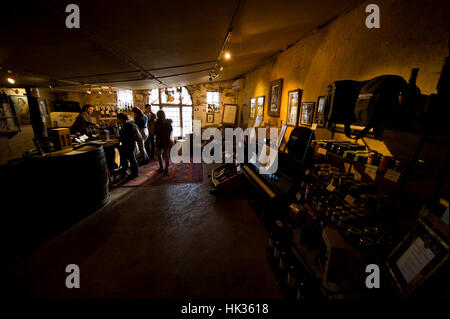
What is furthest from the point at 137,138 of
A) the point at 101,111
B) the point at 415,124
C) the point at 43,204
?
the point at 101,111

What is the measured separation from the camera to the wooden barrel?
2715mm

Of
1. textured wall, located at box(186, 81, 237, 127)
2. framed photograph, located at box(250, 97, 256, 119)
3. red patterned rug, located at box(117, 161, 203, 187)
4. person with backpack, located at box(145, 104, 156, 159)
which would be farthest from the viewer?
textured wall, located at box(186, 81, 237, 127)

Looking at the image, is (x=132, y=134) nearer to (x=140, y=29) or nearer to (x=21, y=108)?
(x=140, y=29)

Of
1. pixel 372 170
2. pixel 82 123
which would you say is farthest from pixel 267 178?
pixel 82 123

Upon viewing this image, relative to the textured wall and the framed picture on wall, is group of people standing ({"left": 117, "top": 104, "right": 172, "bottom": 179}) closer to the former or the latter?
the textured wall

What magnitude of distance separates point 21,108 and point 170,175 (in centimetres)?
695

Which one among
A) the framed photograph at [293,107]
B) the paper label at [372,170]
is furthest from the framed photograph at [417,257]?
the framed photograph at [293,107]

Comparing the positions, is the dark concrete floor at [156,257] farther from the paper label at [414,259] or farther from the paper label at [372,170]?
the paper label at [372,170]

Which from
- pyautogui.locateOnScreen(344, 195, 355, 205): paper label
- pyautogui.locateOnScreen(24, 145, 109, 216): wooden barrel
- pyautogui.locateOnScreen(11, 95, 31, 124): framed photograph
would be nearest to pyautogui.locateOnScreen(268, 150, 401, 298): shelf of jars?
→ pyautogui.locateOnScreen(344, 195, 355, 205): paper label

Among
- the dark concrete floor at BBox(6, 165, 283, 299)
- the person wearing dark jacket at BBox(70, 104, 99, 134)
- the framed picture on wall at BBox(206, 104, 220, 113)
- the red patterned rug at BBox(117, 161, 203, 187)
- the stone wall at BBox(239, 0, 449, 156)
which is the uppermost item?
the stone wall at BBox(239, 0, 449, 156)

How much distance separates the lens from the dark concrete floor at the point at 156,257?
1908 millimetres

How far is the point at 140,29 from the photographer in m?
2.27

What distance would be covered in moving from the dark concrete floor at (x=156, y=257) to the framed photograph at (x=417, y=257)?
46.6 inches

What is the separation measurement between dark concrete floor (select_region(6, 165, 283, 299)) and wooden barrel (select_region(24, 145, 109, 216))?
0.34 meters
